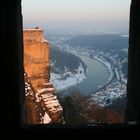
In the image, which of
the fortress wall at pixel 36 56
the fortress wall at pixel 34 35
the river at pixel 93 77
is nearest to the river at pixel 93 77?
the river at pixel 93 77

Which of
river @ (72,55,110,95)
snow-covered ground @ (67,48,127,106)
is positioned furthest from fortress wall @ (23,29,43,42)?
river @ (72,55,110,95)

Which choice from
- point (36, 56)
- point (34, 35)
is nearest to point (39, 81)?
point (36, 56)

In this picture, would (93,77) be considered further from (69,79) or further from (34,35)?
(34,35)

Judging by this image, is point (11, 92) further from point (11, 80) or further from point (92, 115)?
point (92, 115)

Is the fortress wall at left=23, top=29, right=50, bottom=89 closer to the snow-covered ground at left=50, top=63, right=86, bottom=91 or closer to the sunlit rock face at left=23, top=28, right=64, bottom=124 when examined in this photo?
the sunlit rock face at left=23, top=28, right=64, bottom=124

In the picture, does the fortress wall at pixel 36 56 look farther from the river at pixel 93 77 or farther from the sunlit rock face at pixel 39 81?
the river at pixel 93 77
